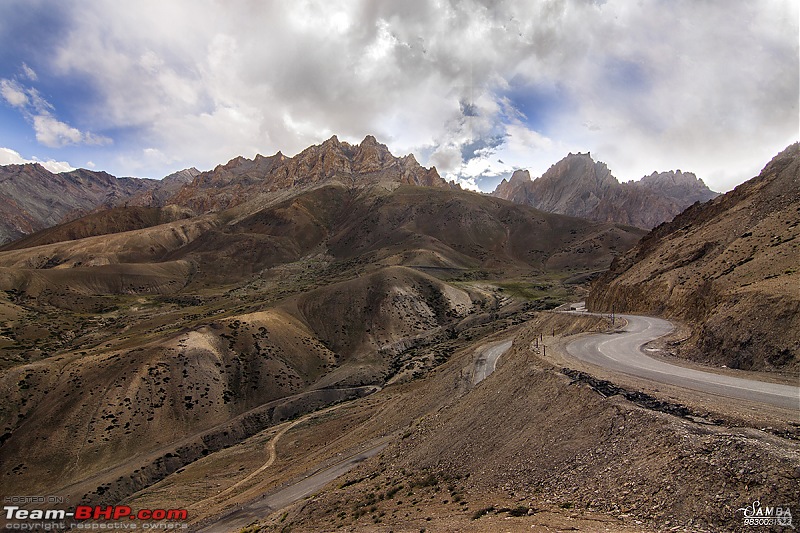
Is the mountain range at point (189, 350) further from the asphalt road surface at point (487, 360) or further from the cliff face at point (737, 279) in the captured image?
the cliff face at point (737, 279)

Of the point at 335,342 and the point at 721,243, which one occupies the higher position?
the point at 721,243

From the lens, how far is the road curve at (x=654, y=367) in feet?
56.4

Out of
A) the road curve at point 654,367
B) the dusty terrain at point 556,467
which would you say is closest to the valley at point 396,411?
the dusty terrain at point 556,467

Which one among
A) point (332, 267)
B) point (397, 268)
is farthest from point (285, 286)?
point (397, 268)

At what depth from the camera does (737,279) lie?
30.2 metres

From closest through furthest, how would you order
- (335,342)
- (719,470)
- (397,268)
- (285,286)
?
(719,470)
(335,342)
(397,268)
(285,286)

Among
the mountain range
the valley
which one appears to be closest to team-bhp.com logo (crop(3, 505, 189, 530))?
the valley

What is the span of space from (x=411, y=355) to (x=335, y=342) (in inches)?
735

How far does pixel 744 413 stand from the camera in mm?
14219

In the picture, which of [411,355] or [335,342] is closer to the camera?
[411,355]

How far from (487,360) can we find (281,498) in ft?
95.0

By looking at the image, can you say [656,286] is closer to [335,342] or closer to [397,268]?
[335,342]

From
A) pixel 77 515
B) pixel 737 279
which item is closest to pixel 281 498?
pixel 77 515

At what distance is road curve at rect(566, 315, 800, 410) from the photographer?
677 inches
